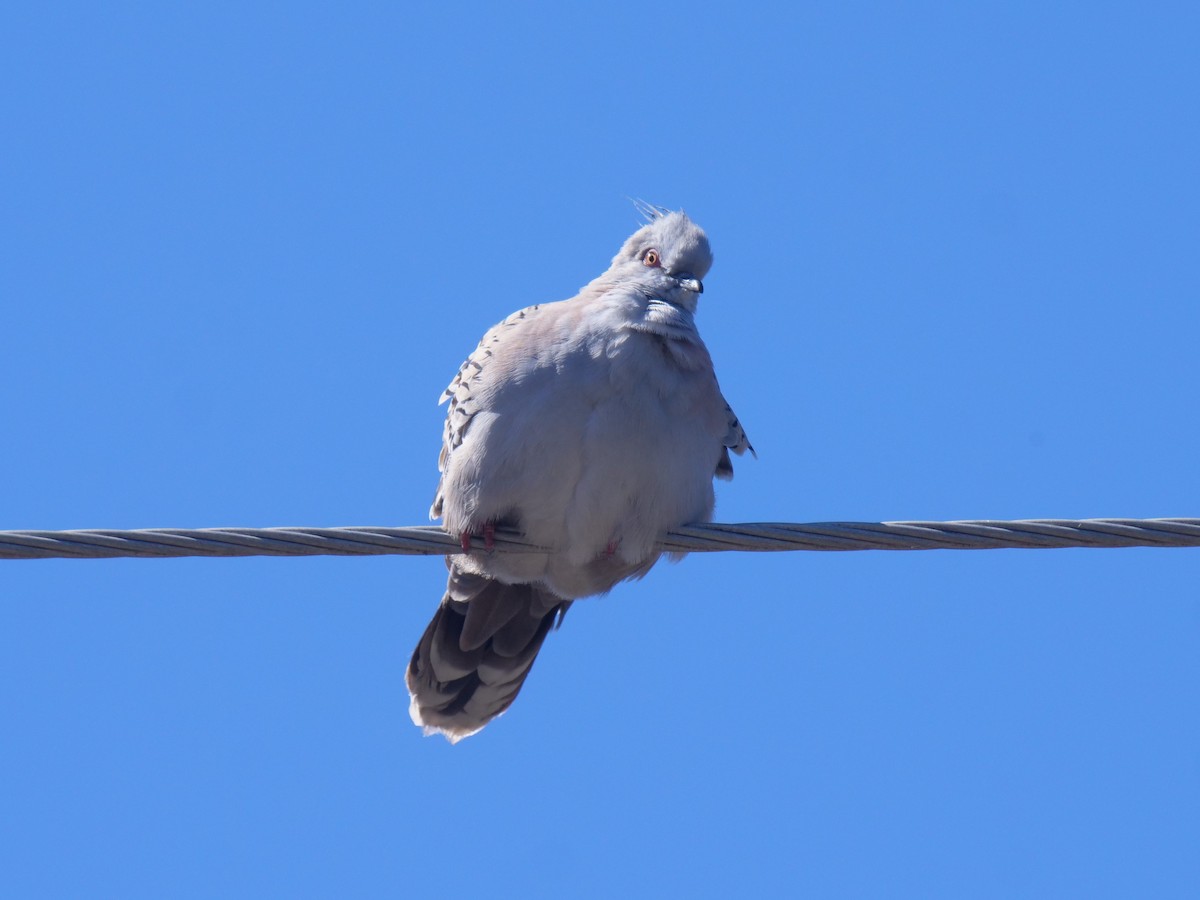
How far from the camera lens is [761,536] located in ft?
21.4

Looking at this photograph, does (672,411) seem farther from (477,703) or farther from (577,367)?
(477,703)

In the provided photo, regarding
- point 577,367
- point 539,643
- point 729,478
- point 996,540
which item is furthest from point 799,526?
point 539,643

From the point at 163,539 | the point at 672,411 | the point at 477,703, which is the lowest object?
the point at 163,539

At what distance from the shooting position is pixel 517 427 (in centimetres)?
788

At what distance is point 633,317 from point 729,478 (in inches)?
46.1

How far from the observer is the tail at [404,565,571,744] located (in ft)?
29.3

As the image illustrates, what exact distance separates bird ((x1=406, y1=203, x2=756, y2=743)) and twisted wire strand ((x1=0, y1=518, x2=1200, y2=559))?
53.5 inches

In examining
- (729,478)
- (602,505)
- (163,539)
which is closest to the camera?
(163,539)

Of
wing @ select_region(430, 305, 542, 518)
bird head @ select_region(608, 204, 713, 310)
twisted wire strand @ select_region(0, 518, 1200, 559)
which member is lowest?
twisted wire strand @ select_region(0, 518, 1200, 559)

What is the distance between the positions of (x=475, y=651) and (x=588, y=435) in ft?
6.11

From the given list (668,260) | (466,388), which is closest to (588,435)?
(466,388)

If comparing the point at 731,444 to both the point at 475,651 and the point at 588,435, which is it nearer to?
the point at 588,435

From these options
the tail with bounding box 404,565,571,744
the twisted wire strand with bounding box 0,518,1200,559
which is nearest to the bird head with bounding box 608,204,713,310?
the tail with bounding box 404,565,571,744

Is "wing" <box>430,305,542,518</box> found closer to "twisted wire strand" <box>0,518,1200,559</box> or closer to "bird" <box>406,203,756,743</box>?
"bird" <box>406,203,756,743</box>
